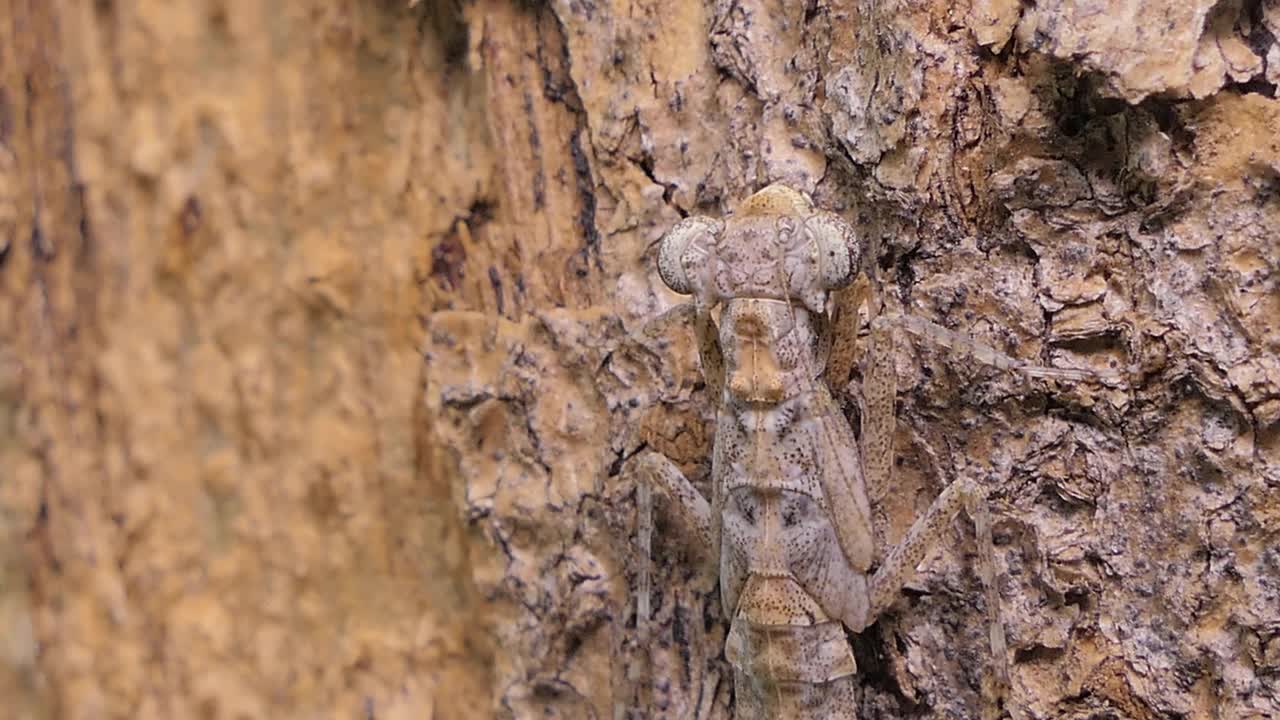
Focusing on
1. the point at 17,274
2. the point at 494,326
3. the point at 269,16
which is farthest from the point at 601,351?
the point at 17,274

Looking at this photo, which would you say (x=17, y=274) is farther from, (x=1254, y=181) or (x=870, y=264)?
(x=1254, y=181)

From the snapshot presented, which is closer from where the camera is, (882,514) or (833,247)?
(833,247)

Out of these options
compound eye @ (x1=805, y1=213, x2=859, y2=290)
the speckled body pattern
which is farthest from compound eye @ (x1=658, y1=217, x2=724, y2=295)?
compound eye @ (x1=805, y1=213, x2=859, y2=290)

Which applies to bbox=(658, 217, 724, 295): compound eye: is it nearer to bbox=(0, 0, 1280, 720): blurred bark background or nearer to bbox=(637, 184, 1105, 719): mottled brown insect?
bbox=(637, 184, 1105, 719): mottled brown insect

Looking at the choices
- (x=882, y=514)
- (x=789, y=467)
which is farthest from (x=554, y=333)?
(x=882, y=514)

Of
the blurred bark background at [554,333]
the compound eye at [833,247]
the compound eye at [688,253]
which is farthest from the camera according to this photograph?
the compound eye at [688,253]

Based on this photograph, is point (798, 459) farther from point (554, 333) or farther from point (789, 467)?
point (554, 333)

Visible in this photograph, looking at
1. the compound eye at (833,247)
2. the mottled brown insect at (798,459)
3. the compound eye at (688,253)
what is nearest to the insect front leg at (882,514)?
the mottled brown insect at (798,459)

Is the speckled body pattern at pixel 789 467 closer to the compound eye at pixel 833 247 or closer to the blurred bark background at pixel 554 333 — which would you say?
the compound eye at pixel 833 247
